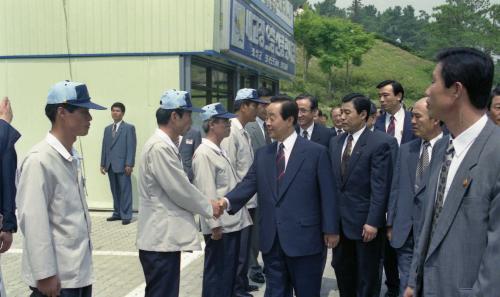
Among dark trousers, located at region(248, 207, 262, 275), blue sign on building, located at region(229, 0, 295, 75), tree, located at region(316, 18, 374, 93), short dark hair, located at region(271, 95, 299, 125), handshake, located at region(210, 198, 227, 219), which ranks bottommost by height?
dark trousers, located at region(248, 207, 262, 275)

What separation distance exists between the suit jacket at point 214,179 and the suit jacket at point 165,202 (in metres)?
0.68

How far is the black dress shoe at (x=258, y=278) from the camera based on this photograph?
6.14 metres

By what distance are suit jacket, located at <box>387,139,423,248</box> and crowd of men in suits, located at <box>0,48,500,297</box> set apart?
1 cm

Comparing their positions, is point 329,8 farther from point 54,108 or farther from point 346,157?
point 54,108

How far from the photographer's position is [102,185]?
1050 centimetres

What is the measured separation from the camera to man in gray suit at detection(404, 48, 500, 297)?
2.10 m

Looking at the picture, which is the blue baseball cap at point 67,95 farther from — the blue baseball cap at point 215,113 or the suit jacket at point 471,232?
the suit jacket at point 471,232

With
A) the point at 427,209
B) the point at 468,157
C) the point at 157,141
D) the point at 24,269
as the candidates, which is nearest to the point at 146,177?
the point at 157,141

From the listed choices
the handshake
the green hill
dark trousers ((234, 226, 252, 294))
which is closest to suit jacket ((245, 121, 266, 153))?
dark trousers ((234, 226, 252, 294))

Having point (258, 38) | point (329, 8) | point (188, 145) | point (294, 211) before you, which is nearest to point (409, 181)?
point (294, 211)

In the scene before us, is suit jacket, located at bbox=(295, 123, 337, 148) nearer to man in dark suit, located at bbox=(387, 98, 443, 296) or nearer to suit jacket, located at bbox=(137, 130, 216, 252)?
man in dark suit, located at bbox=(387, 98, 443, 296)

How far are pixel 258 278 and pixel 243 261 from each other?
74cm

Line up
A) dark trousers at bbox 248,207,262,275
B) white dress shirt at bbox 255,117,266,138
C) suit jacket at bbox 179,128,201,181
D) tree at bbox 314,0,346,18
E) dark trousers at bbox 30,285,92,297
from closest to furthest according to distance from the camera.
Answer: dark trousers at bbox 30,285,92,297 → dark trousers at bbox 248,207,262,275 → white dress shirt at bbox 255,117,266,138 → suit jacket at bbox 179,128,201,181 → tree at bbox 314,0,346,18

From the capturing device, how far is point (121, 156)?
952cm
